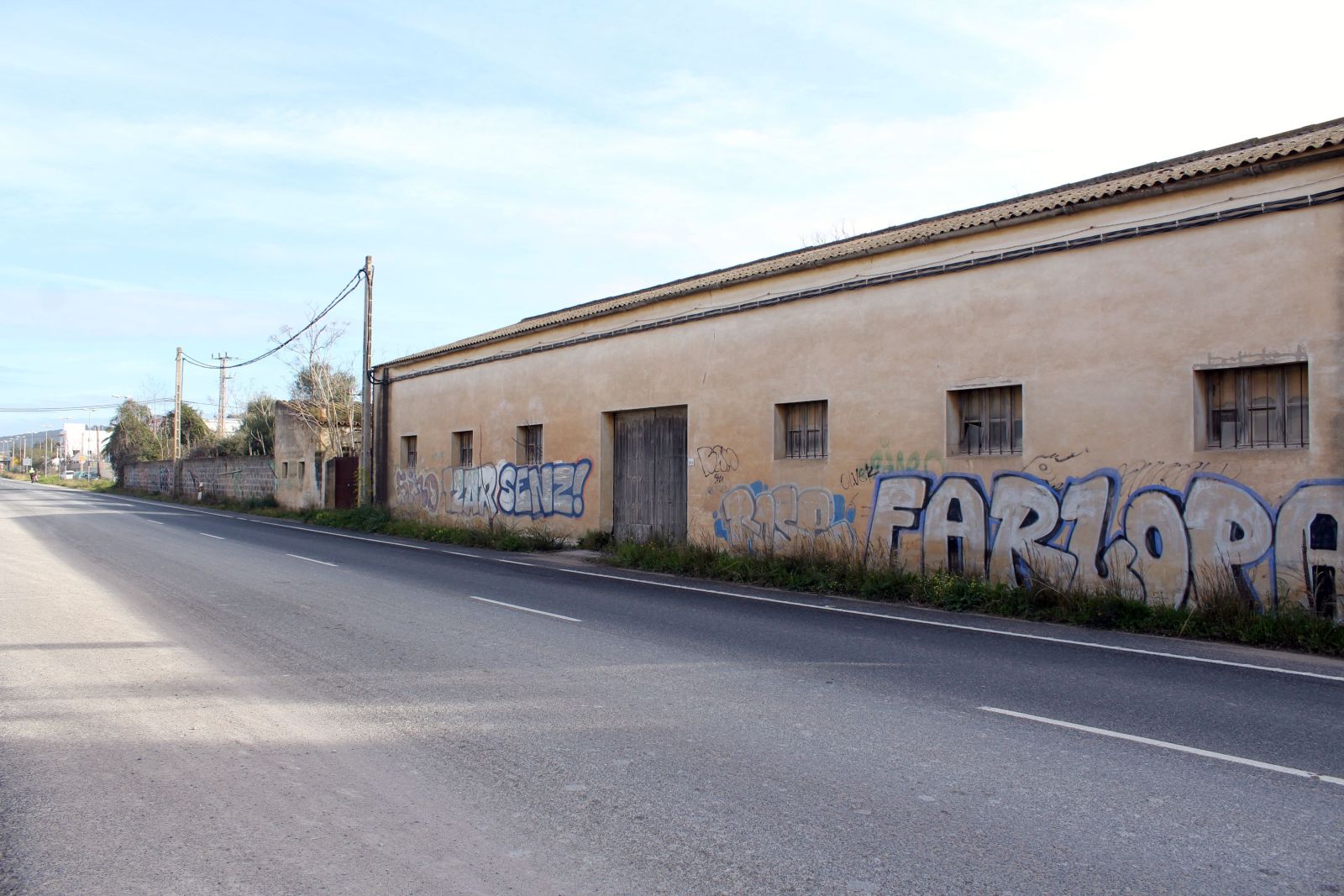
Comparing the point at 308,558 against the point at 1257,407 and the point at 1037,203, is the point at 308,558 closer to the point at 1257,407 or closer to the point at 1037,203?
the point at 1037,203

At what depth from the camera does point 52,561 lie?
49.1 ft

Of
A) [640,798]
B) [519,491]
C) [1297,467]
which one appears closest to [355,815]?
[640,798]

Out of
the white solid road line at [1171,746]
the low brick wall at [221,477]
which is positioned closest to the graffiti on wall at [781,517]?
the white solid road line at [1171,746]

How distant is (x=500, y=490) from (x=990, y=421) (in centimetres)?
1341

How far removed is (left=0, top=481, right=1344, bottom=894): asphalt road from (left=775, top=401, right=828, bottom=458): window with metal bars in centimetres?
568

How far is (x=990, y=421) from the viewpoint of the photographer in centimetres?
1298

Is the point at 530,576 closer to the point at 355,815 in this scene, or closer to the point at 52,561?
the point at 52,561

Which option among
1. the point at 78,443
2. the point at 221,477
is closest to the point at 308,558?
the point at 221,477

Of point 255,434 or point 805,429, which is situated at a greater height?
point 255,434

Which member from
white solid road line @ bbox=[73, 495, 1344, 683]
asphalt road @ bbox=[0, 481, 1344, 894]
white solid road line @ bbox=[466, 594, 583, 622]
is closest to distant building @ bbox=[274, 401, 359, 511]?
white solid road line @ bbox=[73, 495, 1344, 683]

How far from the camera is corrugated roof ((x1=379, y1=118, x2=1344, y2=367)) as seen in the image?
10656 millimetres

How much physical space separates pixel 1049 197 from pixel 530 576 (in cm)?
959

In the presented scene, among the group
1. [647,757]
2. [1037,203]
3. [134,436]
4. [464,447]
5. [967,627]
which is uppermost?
[1037,203]

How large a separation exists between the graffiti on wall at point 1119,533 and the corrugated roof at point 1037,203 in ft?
11.3
